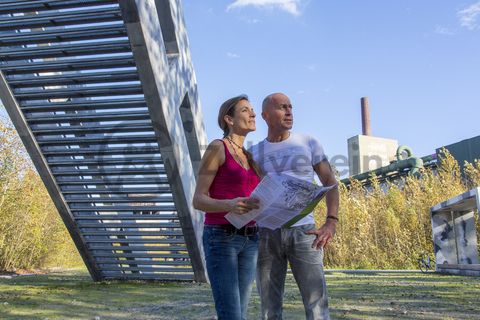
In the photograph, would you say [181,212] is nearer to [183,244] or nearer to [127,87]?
[183,244]

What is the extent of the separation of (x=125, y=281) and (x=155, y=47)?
15.4 ft

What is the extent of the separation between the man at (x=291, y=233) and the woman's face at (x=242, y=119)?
0.77 ft

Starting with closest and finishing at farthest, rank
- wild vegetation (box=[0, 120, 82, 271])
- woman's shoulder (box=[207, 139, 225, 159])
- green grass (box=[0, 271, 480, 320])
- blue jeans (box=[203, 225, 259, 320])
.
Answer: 1. blue jeans (box=[203, 225, 259, 320])
2. woman's shoulder (box=[207, 139, 225, 159])
3. green grass (box=[0, 271, 480, 320])
4. wild vegetation (box=[0, 120, 82, 271])

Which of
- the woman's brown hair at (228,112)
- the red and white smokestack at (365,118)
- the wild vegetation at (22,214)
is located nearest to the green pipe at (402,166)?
the red and white smokestack at (365,118)

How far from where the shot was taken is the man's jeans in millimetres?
2643

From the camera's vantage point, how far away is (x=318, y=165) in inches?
111

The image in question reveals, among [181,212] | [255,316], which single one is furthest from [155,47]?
[255,316]

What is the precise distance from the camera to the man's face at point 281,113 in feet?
9.30

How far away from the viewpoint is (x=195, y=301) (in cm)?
625

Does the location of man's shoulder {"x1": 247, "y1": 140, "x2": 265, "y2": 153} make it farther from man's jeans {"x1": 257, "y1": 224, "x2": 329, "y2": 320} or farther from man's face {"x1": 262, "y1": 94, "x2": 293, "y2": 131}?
man's jeans {"x1": 257, "y1": 224, "x2": 329, "y2": 320}

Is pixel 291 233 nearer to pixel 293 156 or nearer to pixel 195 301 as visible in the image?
pixel 293 156

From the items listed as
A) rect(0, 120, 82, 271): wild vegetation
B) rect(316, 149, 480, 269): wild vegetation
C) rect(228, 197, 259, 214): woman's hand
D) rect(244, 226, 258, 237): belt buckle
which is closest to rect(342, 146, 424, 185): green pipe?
rect(316, 149, 480, 269): wild vegetation

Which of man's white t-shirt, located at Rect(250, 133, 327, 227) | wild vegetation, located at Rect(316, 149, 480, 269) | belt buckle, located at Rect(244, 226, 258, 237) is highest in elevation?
man's white t-shirt, located at Rect(250, 133, 327, 227)

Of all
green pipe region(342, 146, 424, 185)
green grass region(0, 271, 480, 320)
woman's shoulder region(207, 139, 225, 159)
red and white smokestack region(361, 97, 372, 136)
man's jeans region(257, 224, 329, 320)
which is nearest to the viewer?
woman's shoulder region(207, 139, 225, 159)
